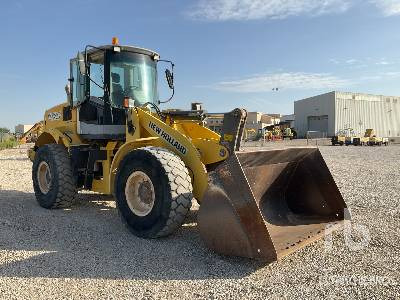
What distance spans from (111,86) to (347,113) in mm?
58069

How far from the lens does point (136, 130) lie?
571 centimetres

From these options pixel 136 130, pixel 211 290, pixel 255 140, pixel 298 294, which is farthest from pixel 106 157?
pixel 255 140

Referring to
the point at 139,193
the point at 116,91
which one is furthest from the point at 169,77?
the point at 139,193

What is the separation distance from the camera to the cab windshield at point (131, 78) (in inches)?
253

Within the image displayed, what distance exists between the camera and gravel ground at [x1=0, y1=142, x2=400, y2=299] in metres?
3.42

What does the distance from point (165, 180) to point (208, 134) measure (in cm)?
183

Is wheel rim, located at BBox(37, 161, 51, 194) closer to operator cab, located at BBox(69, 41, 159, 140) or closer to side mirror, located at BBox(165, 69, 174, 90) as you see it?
operator cab, located at BBox(69, 41, 159, 140)

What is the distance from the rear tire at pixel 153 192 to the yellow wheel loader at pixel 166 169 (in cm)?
1

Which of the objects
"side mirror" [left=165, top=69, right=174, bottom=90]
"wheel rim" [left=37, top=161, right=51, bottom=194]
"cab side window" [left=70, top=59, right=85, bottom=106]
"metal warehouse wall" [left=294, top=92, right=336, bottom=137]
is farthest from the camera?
"metal warehouse wall" [left=294, top=92, right=336, bottom=137]

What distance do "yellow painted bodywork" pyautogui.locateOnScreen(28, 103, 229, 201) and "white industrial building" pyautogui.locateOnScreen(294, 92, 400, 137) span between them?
54.4 metres

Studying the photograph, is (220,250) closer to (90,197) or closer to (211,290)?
(211,290)

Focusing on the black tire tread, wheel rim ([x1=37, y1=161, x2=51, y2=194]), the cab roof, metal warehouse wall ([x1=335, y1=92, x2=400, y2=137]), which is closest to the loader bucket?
the black tire tread

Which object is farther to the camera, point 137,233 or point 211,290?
point 137,233

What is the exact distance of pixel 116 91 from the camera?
6.43 metres
